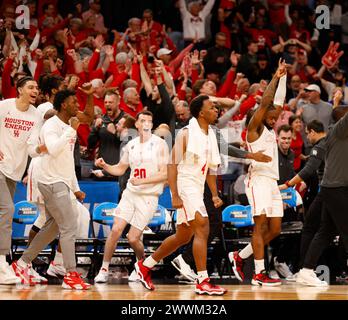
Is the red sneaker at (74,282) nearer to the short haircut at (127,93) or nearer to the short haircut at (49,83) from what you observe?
the short haircut at (49,83)

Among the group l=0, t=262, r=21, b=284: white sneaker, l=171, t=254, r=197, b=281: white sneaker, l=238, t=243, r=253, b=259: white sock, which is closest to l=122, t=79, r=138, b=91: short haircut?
l=171, t=254, r=197, b=281: white sneaker

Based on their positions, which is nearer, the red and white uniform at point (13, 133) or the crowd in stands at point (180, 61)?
the red and white uniform at point (13, 133)

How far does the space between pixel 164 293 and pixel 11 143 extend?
2.25 metres

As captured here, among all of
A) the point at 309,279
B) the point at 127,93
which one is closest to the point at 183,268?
the point at 309,279

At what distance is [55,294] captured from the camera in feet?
30.0

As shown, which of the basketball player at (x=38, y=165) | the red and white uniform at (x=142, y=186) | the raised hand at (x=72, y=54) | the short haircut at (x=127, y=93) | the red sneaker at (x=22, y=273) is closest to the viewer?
the red sneaker at (x=22, y=273)

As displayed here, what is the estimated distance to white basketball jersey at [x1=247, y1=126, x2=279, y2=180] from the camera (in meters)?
10.7

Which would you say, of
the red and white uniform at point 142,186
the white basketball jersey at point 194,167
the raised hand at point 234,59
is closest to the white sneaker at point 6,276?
the red and white uniform at point 142,186

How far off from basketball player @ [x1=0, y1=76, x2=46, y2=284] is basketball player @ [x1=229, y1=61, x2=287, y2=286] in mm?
2419

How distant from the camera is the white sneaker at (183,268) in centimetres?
1103

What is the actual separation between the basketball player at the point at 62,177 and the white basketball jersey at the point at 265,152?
6.81ft

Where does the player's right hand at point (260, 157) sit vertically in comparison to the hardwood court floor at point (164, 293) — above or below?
above

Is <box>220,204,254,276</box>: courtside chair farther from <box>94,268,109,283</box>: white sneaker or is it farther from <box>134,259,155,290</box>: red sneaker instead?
<box>134,259,155,290</box>: red sneaker
